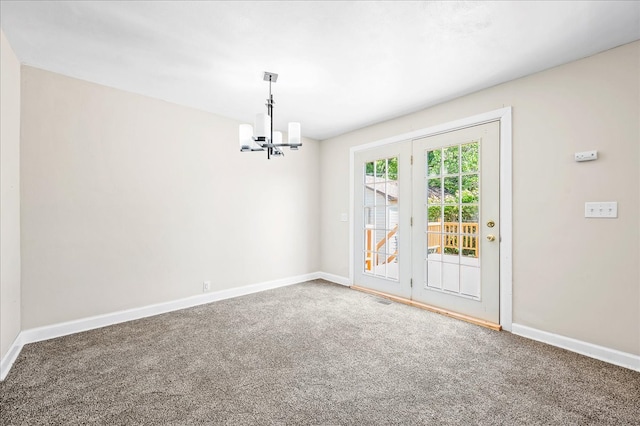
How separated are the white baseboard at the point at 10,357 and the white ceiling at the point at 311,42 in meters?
2.44

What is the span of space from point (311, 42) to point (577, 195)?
2597 mm

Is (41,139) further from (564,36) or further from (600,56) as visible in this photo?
(600,56)

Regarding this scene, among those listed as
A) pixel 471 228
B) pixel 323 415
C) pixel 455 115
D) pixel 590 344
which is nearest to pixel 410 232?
pixel 471 228

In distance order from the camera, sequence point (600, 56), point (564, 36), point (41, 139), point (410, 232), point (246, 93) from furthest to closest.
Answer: point (410, 232)
point (246, 93)
point (41, 139)
point (600, 56)
point (564, 36)

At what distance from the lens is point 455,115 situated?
3303 millimetres

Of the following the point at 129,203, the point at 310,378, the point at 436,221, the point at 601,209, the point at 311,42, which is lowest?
the point at 310,378

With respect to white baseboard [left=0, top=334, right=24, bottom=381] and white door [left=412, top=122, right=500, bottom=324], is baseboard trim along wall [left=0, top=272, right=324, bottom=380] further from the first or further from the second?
white door [left=412, top=122, right=500, bottom=324]

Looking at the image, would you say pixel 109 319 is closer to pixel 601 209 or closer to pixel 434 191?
pixel 434 191

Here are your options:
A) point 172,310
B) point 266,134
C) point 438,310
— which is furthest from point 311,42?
point 172,310

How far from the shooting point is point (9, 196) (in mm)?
2307

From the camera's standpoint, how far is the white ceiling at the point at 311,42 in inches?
74.2

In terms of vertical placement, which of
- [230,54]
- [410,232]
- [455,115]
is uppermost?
[230,54]

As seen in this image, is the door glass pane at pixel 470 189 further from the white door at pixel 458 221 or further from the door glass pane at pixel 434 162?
the door glass pane at pixel 434 162

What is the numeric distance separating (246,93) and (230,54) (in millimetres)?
778
